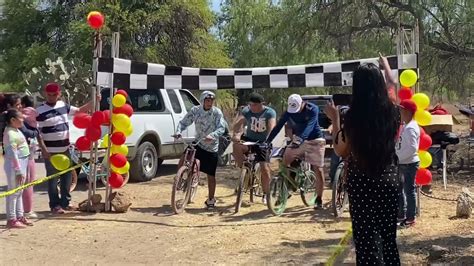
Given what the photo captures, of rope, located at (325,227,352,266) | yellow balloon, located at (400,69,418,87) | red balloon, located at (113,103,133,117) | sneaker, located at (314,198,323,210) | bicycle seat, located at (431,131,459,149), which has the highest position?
yellow balloon, located at (400,69,418,87)

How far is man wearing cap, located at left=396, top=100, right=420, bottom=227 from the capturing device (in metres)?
7.16

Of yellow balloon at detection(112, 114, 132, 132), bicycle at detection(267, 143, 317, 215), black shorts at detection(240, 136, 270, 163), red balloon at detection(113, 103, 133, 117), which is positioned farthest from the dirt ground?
red balloon at detection(113, 103, 133, 117)

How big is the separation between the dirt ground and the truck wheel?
6.71 feet

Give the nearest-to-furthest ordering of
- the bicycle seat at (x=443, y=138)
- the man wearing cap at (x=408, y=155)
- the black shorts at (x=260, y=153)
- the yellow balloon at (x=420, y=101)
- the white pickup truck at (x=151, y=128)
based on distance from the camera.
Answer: the man wearing cap at (x=408, y=155) < the yellow balloon at (x=420, y=101) < the black shorts at (x=260, y=153) < the bicycle seat at (x=443, y=138) < the white pickup truck at (x=151, y=128)

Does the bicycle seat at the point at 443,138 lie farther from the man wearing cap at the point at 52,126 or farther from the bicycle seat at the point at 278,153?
the man wearing cap at the point at 52,126

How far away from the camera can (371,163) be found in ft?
13.4

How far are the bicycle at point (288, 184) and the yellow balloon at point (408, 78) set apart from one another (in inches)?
74.4

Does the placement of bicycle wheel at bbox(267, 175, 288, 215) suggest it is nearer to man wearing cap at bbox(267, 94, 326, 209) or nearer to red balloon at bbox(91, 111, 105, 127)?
man wearing cap at bbox(267, 94, 326, 209)

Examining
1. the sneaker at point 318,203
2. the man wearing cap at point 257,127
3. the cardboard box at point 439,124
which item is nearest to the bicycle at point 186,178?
the man wearing cap at point 257,127

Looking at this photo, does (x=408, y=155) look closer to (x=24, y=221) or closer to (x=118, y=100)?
(x=118, y=100)

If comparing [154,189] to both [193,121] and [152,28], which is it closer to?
[193,121]

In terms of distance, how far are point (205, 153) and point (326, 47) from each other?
7.88 meters

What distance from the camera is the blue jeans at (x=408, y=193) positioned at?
7320 mm

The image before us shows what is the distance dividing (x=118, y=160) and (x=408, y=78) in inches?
158
